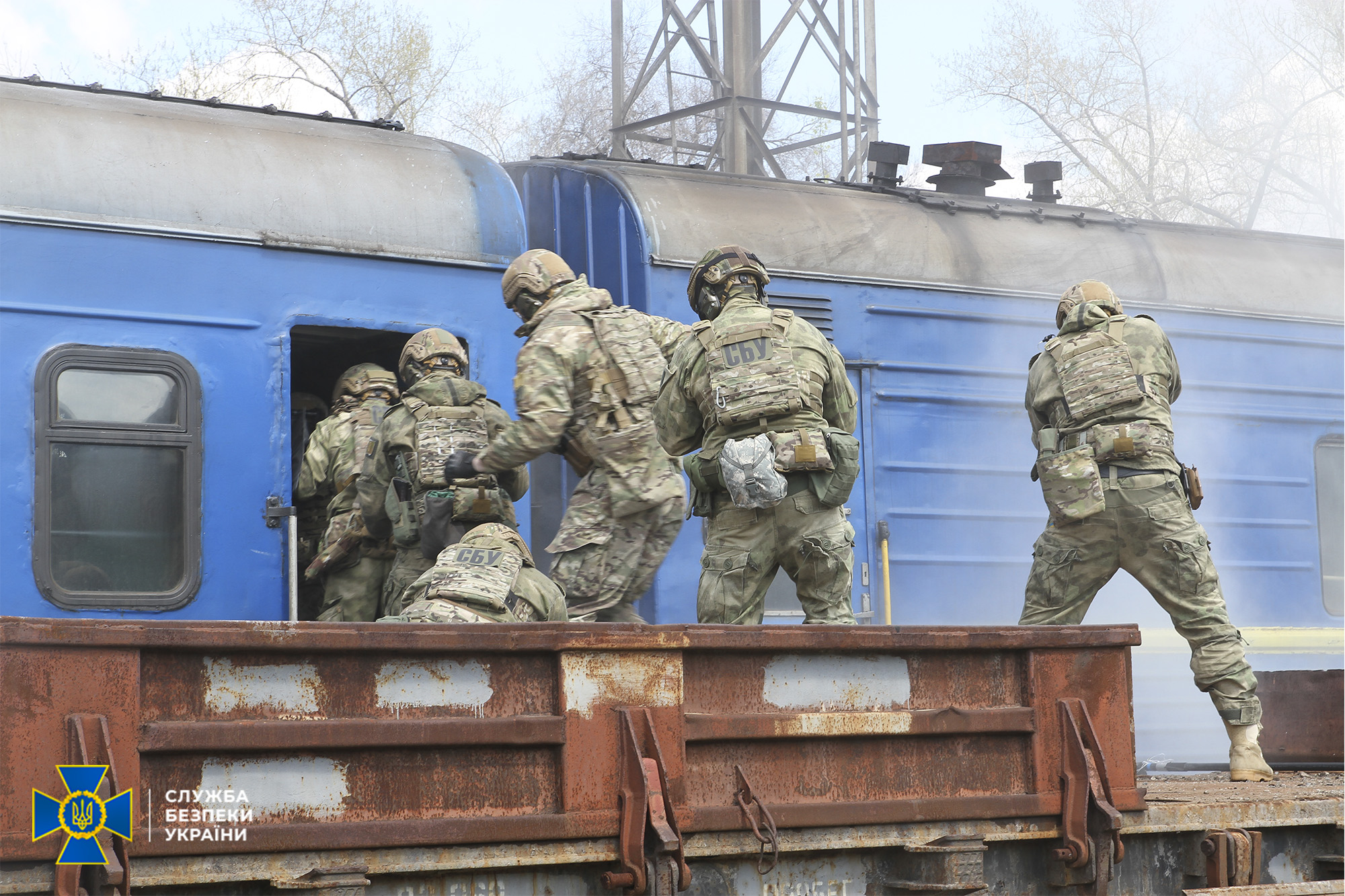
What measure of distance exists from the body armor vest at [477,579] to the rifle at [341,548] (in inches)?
56.6

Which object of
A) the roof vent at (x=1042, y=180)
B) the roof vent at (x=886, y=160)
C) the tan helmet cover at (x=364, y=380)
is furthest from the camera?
the roof vent at (x=1042, y=180)

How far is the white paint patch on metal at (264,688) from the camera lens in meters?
2.88

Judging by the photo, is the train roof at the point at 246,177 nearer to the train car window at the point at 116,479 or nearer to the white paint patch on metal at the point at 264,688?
the train car window at the point at 116,479

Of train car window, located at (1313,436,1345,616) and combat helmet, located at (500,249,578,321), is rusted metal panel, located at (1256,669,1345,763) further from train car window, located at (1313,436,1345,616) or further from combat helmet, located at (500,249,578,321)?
combat helmet, located at (500,249,578,321)

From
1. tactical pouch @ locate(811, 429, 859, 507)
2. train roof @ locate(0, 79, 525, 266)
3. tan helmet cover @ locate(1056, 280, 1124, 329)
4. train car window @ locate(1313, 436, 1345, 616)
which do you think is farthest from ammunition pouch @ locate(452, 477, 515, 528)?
train car window @ locate(1313, 436, 1345, 616)

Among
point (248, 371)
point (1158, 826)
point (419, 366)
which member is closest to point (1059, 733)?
point (1158, 826)

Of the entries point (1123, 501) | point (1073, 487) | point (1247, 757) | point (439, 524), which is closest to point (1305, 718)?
point (1247, 757)

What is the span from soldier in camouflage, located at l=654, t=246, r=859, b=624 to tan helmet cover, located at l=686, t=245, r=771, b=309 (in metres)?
0.17

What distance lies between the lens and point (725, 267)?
525 centimetres

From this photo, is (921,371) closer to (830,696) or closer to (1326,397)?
(1326,397)

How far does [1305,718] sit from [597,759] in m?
3.87

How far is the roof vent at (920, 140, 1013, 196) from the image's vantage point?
861 centimetres

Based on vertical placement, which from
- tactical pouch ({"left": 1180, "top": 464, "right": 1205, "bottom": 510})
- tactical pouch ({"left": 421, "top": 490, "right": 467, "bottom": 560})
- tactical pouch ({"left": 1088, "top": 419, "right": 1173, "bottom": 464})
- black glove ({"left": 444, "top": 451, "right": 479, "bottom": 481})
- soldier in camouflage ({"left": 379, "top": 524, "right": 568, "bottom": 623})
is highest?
tactical pouch ({"left": 1088, "top": 419, "right": 1173, "bottom": 464})

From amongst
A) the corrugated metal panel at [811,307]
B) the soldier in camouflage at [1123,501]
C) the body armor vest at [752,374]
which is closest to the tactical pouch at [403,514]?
the body armor vest at [752,374]
